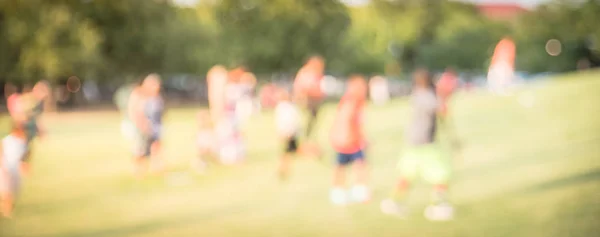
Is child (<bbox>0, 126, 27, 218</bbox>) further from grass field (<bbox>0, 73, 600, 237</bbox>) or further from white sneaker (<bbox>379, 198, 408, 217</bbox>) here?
white sneaker (<bbox>379, 198, 408, 217</bbox>)

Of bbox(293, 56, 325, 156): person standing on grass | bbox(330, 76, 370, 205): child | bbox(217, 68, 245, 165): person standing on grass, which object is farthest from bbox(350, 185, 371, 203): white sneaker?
bbox(217, 68, 245, 165): person standing on grass

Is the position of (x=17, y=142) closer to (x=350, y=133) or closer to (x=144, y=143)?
(x=144, y=143)

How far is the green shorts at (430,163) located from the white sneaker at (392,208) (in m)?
0.25

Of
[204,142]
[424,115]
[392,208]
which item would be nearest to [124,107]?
[204,142]

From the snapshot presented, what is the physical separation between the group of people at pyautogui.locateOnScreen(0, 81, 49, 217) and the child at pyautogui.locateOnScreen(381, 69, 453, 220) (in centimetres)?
286

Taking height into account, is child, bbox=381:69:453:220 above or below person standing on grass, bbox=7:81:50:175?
below

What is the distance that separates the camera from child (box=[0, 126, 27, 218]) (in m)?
4.14

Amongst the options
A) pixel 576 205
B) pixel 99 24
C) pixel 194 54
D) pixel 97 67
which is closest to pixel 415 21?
pixel 576 205

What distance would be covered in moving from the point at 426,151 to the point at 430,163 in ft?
0.29

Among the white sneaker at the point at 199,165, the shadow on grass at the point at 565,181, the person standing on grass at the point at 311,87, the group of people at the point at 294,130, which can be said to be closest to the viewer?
the shadow on grass at the point at 565,181

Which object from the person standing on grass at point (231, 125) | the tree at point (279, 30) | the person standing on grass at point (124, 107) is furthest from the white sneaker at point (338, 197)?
the person standing on grass at point (124, 107)

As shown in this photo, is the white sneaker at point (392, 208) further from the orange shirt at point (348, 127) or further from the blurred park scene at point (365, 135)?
the orange shirt at point (348, 127)

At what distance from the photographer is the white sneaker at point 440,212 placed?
3775 mm

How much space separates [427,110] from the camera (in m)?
3.88
